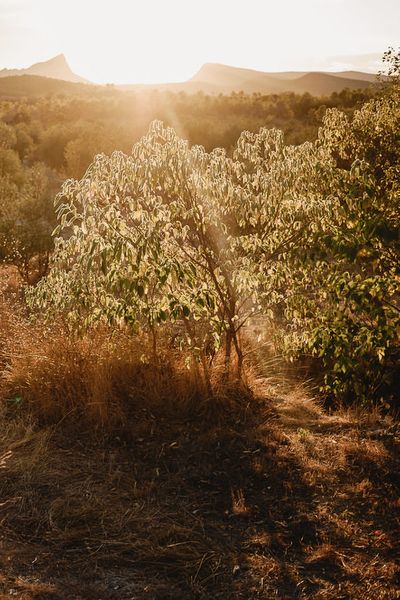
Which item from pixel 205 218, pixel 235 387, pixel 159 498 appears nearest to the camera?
pixel 159 498

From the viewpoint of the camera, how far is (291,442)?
5.23m

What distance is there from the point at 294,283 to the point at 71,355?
8.52 feet

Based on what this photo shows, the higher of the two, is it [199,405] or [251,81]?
[251,81]

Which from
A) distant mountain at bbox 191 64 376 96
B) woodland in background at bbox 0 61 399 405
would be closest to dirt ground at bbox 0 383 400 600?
woodland in background at bbox 0 61 399 405

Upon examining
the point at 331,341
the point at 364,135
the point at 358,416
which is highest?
the point at 364,135

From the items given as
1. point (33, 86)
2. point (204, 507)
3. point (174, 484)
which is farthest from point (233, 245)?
point (33, 86)

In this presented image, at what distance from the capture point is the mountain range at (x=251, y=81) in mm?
125688

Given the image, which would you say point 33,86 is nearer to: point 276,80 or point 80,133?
point 276,80

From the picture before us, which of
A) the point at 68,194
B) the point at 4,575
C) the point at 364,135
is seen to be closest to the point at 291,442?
the point at 4,575

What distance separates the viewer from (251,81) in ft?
527

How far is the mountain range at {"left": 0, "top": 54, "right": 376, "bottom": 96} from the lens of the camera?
125688mm

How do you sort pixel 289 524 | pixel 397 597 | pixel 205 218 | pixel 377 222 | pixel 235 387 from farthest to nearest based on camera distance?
pixel 235 387 → pixel 205 218 → pixel 289 524 → pixel 377 222 → pixel 397 597

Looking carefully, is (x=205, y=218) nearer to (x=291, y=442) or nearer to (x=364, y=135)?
(x=291, y=442)

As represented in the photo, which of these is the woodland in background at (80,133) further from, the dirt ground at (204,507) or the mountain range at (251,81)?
the mountain range at (251,81)
